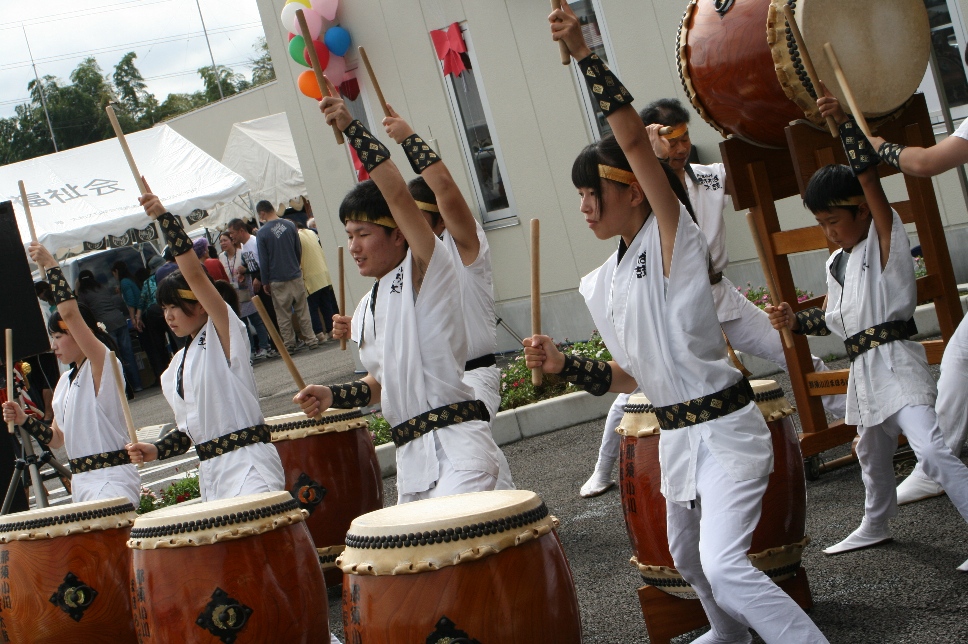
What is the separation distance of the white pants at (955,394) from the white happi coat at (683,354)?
3.87 ft

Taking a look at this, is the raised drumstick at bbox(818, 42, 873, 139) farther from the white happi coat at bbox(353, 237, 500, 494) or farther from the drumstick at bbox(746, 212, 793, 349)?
the white happi coat at bbox(353, 237, 500, 494)

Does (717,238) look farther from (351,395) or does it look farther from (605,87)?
(605,87)

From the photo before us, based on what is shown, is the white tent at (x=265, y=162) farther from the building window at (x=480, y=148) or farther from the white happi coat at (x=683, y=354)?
the white happi coat at (x=683, y=354)

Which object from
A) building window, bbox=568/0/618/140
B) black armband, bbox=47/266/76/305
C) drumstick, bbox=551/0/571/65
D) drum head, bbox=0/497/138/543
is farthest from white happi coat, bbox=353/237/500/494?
building window, bbox=568/0/618/140

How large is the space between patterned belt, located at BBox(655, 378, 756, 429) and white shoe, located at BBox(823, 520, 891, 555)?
123 cm

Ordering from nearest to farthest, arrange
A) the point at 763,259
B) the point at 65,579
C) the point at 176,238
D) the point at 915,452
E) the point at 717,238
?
the point at 915,452 → the point at 763,259 → the point at 65,579 → the point at 176,238 → the point at 717,238

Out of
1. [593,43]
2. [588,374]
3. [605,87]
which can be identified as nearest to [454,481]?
[588,374]

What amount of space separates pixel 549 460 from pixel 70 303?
9.43ft

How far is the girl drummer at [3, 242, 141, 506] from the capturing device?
5402 mm

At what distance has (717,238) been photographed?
16.1 ft

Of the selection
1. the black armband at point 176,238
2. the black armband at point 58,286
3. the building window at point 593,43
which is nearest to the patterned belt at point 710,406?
the black armband at point 176,238

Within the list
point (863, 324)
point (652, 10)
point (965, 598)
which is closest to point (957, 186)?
point (652, 10)

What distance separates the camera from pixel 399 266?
3.71 meters

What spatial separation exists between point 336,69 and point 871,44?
24.4ft
